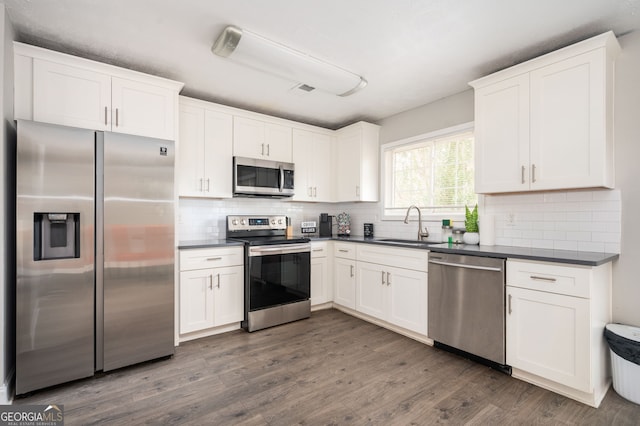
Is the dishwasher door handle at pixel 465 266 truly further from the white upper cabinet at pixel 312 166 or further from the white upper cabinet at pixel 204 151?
the white upper cabinet at pixel 204 151

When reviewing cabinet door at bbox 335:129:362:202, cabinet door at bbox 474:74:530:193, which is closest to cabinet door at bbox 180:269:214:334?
cabinet door at bbox 335:129:362:202

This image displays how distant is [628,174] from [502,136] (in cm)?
87

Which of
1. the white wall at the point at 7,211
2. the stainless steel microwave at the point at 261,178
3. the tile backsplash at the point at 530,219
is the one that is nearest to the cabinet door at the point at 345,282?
the tile backsplash at the point at 530,219

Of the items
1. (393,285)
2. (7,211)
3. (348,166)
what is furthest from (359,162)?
(7,211)

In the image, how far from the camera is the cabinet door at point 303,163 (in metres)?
4.07

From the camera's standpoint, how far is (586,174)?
2.17 meters

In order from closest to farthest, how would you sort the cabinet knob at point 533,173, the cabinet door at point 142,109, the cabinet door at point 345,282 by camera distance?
the cabinet knob at point 533,173 < the cabinet door at point 142,109 < the cabinet door at point 345,282

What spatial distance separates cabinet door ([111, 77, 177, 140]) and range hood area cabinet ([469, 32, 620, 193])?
282 cm

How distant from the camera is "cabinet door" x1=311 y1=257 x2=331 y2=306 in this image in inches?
150

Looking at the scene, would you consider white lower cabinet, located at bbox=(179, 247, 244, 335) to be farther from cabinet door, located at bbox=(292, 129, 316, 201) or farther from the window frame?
the window frame

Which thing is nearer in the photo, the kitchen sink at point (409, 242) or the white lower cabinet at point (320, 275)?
the kitchen sink at point (409, 242)

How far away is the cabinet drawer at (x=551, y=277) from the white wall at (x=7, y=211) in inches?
136

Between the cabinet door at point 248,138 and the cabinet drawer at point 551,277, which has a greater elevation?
the cabinet door at point 248,138

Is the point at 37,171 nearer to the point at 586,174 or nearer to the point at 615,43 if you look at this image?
the point at 586,174
